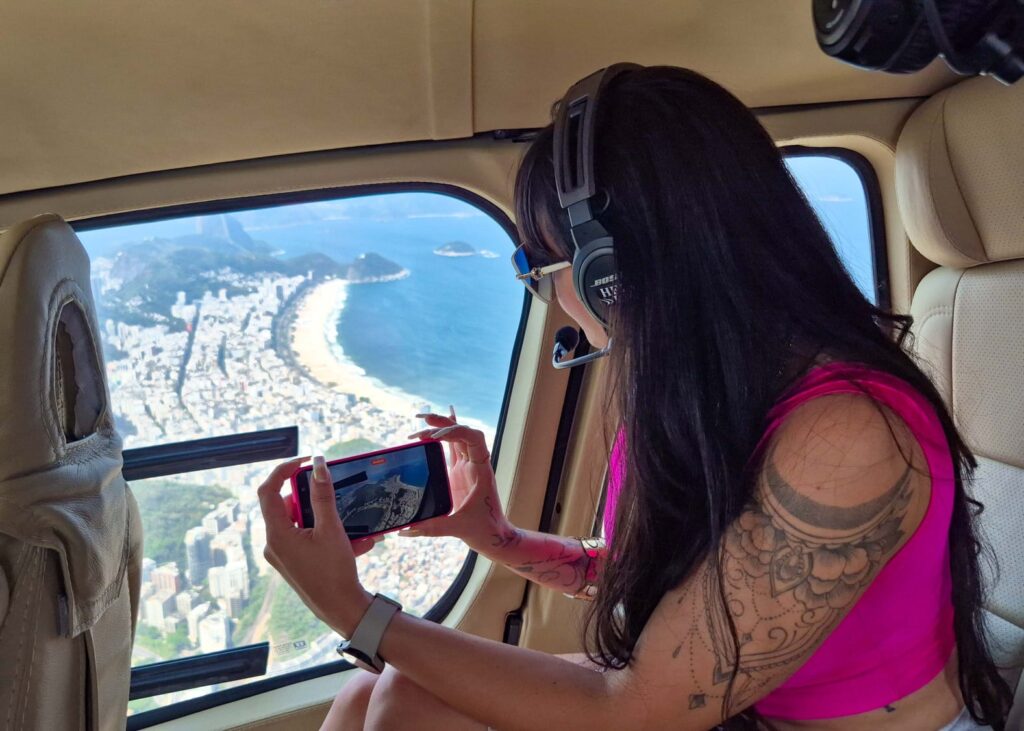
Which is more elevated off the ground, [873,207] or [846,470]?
[873,207]

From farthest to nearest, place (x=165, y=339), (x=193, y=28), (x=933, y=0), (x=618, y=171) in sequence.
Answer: (x=165, y=339)
(x=193, y=28)
(x=618, y=171)
(x=933, y=0)

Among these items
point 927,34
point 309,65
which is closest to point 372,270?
point 309,65

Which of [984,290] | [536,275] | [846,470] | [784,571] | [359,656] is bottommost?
[359,656]

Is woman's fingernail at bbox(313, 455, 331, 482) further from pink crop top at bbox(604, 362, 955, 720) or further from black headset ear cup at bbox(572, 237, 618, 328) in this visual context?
pink crop top at bbox(604, 362, 955, 720)

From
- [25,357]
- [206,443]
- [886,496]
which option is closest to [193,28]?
[25,357]

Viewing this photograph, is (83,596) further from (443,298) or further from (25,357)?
(443,298)

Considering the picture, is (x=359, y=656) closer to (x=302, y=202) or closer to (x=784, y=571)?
(x=784, y=571)
